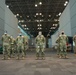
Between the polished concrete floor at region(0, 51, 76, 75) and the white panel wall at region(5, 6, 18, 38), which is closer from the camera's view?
the polished concrete floor at region(0, 51, 76, 75)

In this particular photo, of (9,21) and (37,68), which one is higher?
(9,21)

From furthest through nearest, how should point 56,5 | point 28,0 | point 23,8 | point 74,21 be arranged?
point 23,8
point 56,5
point 28,0
point 74,21

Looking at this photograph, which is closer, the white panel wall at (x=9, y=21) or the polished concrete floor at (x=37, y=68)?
the polished concrete floor at (x=37, y=68)

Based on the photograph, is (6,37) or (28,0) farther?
(28,0)

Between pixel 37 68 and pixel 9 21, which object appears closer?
pixel 37 68

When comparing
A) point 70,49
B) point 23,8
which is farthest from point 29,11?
point 70,49

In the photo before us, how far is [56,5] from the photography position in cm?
3550

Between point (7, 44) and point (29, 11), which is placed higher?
point (29, 11)

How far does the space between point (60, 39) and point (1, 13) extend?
1092cm

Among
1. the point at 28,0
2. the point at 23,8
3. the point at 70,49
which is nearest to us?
the point at 70,49

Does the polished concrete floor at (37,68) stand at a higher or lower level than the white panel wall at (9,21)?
lower

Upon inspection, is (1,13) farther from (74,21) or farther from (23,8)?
(23,8)

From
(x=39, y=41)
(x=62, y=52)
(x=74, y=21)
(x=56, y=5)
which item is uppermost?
(x=56, y=5)

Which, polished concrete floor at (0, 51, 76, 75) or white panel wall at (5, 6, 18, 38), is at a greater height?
white panel wall at (5, 6, 18, 38)
